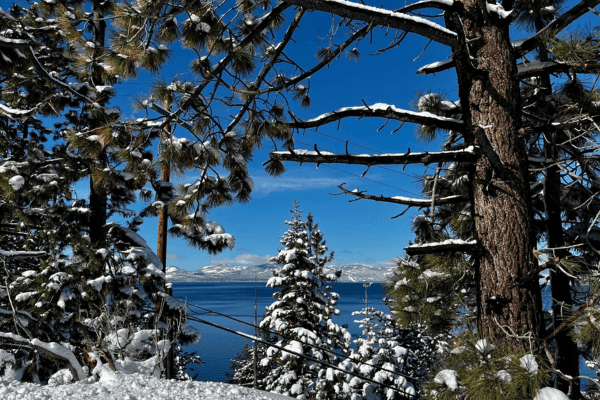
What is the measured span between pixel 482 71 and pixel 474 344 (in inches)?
67.4

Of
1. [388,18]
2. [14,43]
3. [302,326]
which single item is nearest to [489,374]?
[388,18]

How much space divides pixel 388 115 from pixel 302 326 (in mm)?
14310

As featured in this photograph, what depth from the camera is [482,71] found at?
7.70 feet

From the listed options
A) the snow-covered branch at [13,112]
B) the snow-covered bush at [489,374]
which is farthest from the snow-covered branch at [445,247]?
the snow-covered branch at [13,112]

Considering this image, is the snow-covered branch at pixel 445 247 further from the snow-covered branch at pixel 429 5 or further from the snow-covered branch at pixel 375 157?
the snow-covered branch at pixel 429 5

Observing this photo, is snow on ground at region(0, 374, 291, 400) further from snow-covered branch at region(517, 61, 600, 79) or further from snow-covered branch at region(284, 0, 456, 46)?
snow-covered branch at region(517, 61, 600, 79)

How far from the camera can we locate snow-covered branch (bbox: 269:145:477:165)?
2396 millimetres

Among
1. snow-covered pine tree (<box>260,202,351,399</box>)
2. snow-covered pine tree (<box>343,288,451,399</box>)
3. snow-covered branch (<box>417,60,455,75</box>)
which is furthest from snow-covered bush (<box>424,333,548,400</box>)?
snow-covered pine tree (<box>260,202,351,399</box>)

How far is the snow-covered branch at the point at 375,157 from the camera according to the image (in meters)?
2.40

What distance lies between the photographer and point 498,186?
228 cm

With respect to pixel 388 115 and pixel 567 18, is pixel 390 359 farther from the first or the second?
pixel 567 18

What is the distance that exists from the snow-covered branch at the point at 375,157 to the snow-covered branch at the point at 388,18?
2.36 ft

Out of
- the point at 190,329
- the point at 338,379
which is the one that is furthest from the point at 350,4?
the point at 338,379

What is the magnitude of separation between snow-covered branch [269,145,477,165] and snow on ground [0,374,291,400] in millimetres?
2949
